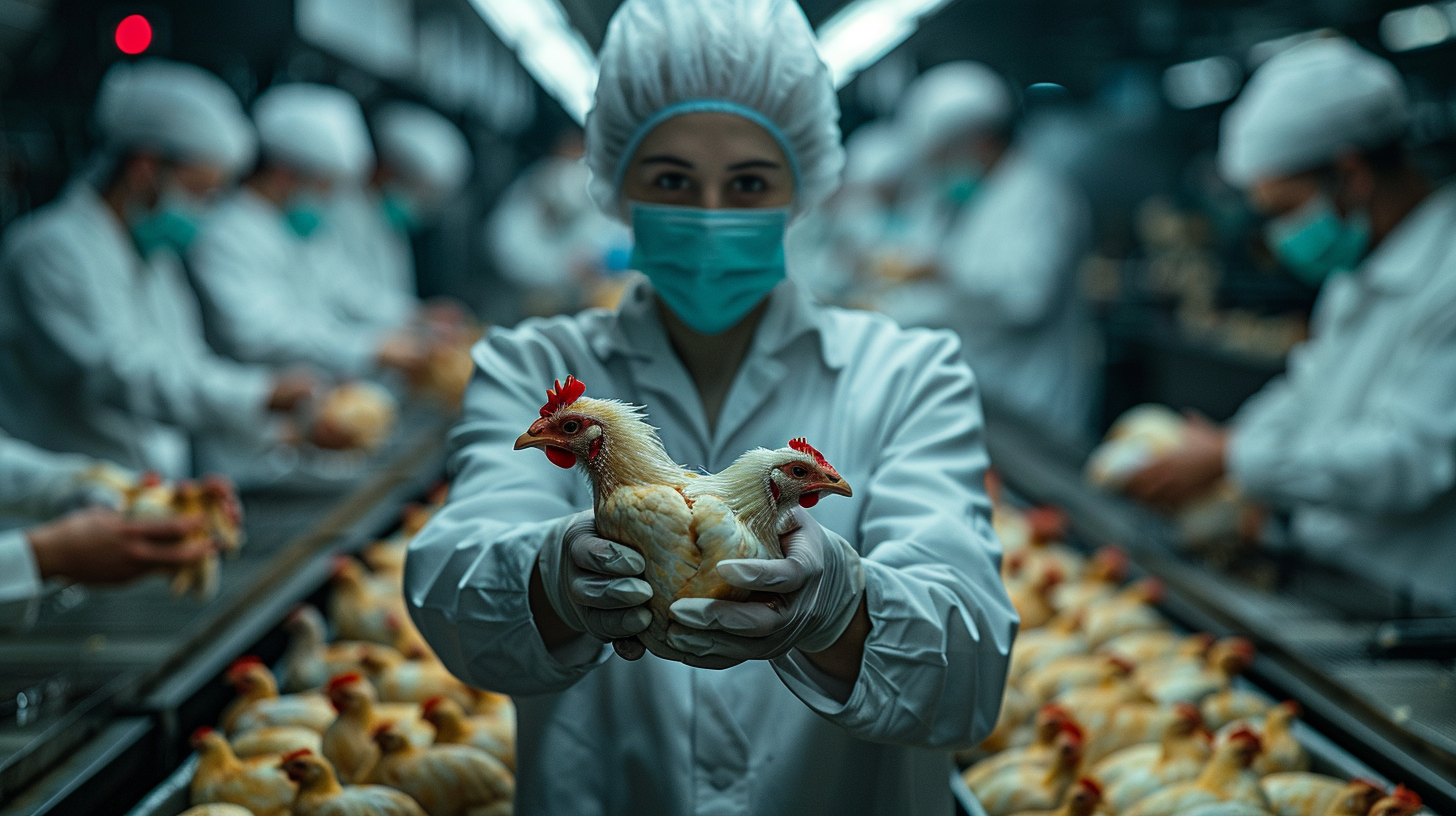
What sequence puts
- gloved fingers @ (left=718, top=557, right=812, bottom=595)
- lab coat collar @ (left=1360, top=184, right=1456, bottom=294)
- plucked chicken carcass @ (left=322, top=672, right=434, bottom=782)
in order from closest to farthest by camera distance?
gloved fingers @ (left=718, top=557, right=812, bottom=595) → plucked chicken carcass @ (left=322, top=672, right=434, bottom=782) → lab coat collar @ (left=1360, top=184, right=1456, bottom=294)

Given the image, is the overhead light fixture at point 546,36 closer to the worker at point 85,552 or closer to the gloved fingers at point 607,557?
the worker at point 85,552

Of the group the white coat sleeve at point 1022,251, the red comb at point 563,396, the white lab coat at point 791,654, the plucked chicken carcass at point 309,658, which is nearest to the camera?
the red comb at point 563,396

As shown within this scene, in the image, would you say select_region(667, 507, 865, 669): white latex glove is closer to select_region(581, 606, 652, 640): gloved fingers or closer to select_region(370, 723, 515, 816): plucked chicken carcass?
select_region(581, 606, 652, 640): gloved fingers

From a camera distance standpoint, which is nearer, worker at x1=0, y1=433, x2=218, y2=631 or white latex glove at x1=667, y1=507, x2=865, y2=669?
white latex glove at x1=667, y1=507, x2=865, y2=669

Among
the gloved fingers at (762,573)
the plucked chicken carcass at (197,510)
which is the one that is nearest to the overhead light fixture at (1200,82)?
the plucked chicken carcass at (197,510)

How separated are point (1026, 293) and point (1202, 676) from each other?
390 centimetres

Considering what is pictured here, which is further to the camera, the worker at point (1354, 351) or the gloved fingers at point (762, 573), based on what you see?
the worker at point (1354, 351)

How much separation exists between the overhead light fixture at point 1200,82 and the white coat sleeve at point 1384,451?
22.6ft

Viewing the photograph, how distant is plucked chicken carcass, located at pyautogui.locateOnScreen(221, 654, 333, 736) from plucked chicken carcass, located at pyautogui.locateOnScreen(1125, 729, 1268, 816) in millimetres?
1660

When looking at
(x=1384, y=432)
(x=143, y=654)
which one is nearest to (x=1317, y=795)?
(x=1384, y=432)

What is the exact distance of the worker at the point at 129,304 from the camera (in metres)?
3.71

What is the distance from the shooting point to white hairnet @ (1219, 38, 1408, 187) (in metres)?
3.44

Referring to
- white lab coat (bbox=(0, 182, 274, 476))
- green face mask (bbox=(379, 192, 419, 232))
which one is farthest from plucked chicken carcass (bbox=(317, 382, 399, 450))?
green face mask (bbox=(379, 192, 419, 232))

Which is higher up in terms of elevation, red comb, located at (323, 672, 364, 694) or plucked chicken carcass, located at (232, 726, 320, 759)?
red comb, located at (323, 672, 364, 694)
